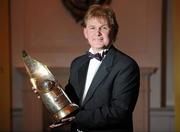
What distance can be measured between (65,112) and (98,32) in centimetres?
34

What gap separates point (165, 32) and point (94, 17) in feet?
9.31

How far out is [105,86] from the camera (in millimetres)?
1778

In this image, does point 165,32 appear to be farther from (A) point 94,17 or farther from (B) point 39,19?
(A) point 94,17

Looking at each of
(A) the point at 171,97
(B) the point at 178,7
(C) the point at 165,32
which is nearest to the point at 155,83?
(A) the point at 171,97

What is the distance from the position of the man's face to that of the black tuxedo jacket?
61 mm

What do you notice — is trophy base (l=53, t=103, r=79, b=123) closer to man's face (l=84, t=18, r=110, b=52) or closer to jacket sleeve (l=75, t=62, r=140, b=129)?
jacket sleeve (l=75, t=62, r=140, b=129)

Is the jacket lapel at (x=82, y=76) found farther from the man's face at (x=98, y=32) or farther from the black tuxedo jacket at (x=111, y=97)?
the man's face at (x=98, y=32)

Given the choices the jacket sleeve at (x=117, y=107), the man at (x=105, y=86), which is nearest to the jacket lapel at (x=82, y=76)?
the man at (x=105, y=86)

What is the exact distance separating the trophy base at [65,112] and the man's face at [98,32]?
0.26 m

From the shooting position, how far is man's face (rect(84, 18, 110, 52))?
178cm

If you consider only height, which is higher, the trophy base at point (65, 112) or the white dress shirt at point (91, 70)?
the white dress shirt at point (91, 70)

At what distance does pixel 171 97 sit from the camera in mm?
4574

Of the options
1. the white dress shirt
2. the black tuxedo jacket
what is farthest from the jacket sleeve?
the white dress shirt

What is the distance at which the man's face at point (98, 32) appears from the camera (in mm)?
1779
